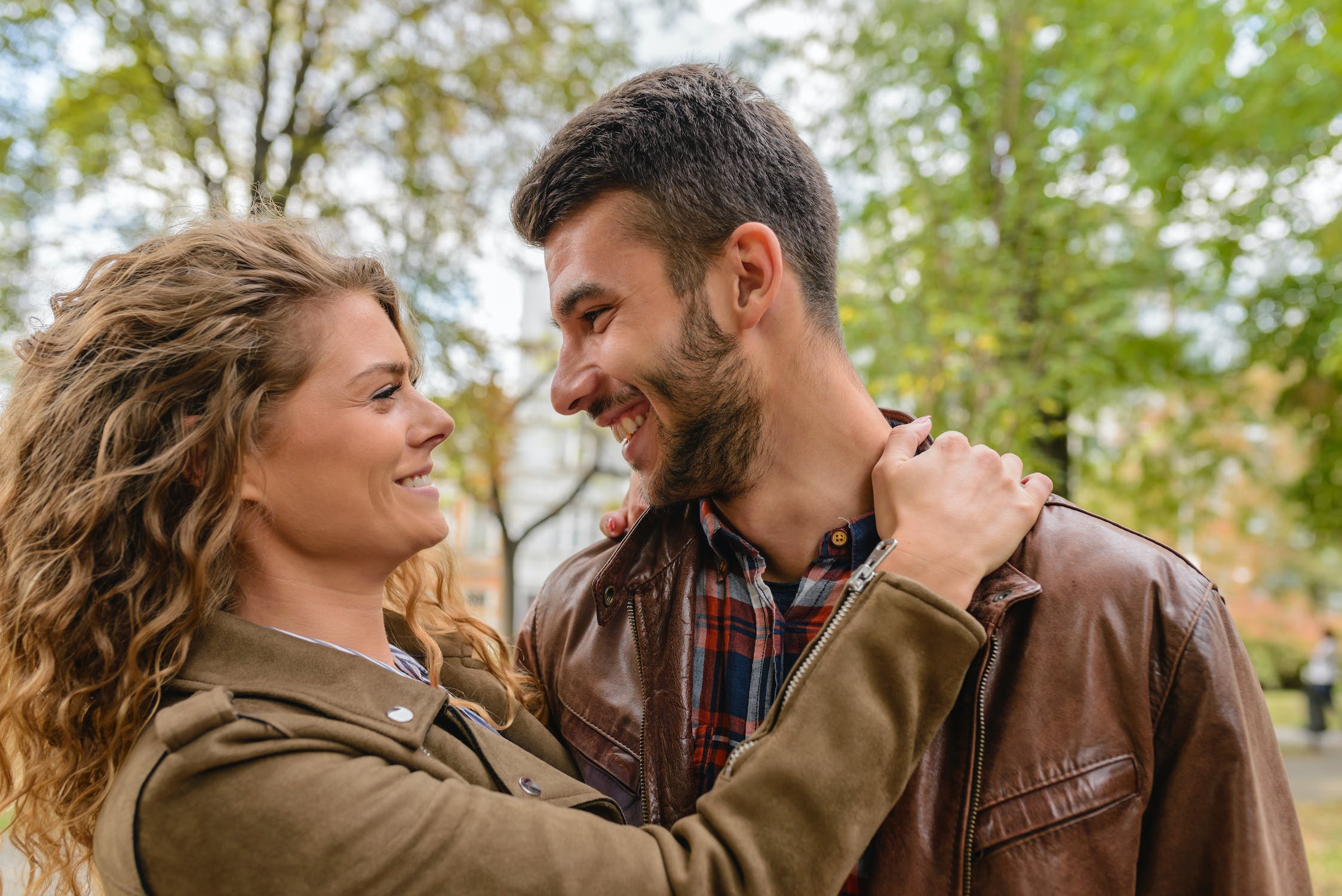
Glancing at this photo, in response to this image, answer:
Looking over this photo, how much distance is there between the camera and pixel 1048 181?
785 cm

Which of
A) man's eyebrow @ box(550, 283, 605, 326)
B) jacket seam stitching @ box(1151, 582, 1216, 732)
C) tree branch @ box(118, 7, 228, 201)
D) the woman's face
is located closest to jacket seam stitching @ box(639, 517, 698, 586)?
the woman's face

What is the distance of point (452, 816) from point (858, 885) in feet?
2.61

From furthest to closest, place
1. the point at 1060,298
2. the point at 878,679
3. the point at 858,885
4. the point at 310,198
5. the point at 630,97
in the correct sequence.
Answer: the point at 310,198, the point at 1060,298, the point at 630,97, the point at 858,885, the point at 878,679

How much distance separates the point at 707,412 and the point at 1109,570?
0.87m

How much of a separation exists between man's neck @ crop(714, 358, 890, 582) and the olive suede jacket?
450 millimetres

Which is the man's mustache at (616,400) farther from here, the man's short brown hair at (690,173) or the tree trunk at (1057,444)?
the tree trunk at (1057,444)

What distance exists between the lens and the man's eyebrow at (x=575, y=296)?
2.12 m

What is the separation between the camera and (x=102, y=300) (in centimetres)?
192

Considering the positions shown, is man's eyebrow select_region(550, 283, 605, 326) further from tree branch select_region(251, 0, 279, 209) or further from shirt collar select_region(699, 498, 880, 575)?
tree branch select_region(251, 0, 279, 209)

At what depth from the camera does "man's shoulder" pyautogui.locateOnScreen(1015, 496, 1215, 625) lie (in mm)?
1705

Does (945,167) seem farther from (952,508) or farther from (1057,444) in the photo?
(952,508)

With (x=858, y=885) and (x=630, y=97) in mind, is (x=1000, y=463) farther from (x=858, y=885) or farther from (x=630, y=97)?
(x=630, y=97)

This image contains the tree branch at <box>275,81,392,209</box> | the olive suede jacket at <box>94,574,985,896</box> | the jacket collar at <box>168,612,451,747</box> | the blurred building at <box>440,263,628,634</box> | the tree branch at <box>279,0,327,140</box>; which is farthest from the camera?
the blurred building at <box>440,263,628,634</box>

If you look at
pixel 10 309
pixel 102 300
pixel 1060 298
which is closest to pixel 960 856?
pixel 102 300
